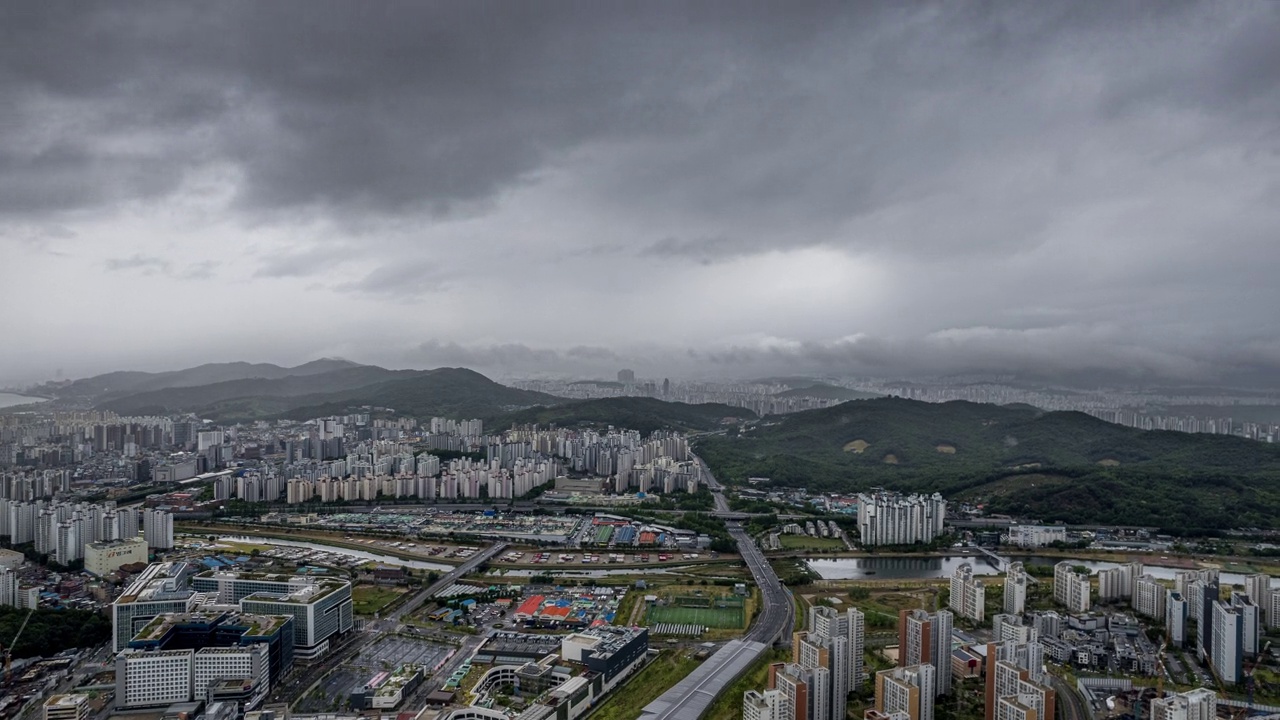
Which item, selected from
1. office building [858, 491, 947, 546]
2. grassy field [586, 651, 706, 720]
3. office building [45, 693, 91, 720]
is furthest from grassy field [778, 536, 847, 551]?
office building [45, 693, 91, 720]

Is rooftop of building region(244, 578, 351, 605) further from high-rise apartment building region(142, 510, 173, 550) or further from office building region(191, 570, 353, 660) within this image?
high-rise apartment building region(142, 510, 173, 550)

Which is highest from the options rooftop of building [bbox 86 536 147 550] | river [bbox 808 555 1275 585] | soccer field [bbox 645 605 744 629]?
rooftop of building [bbox 86 536 147 550]

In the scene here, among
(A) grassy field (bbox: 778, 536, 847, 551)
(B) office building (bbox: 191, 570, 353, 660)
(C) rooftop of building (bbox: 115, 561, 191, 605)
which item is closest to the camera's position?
(B) office building (bbox: 191, 570, 353, 660)

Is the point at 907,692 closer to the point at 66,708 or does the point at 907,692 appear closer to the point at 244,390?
the point at 66,708

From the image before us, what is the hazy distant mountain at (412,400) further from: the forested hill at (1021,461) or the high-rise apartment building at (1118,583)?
the high-rise apartment building at (1118,583)

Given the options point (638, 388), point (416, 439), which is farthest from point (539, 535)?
point (638, 388)
